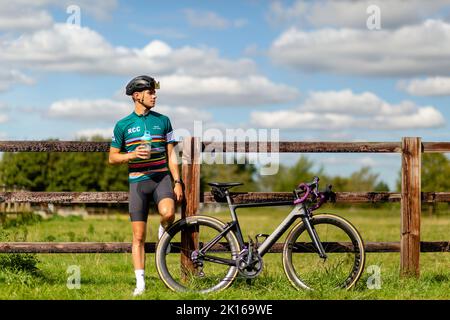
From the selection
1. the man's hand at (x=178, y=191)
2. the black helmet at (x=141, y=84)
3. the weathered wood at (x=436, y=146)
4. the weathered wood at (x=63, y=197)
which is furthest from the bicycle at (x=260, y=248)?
the weathered wood at (x=436, y=146)

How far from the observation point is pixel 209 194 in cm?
826

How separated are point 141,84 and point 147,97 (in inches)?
6.0

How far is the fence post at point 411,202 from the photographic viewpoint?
8773 millimetres

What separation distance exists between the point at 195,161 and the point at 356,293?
246cm

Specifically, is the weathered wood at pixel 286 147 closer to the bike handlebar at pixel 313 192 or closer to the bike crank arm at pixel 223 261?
the bike handlebar at pixel 313 192

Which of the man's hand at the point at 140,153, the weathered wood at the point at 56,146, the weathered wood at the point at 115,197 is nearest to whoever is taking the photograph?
the man's hand at the point at 140,153

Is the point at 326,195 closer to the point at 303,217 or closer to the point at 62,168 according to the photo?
the point at 303,217

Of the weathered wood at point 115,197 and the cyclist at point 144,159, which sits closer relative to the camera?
the cyclist at point 144,159

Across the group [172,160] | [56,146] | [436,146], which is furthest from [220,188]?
[436,146]

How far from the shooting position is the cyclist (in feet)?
24.5

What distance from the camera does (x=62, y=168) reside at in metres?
60.1

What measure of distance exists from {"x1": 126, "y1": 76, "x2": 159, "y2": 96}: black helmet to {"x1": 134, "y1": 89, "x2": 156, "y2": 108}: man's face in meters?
0.04

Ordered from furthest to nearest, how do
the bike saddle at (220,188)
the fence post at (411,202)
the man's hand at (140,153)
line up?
1. the fence post at (411,202)
2. the bike saddle at (220,188)
3. the man's hand at (140,153)
